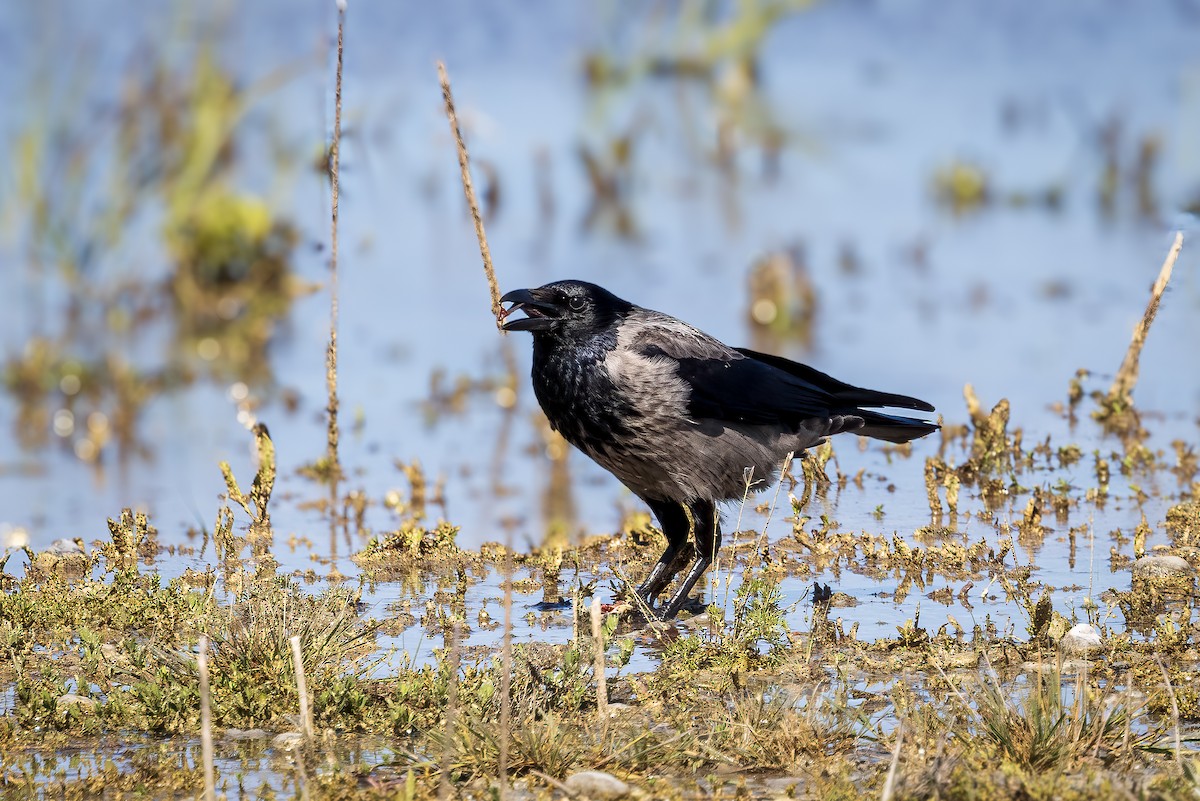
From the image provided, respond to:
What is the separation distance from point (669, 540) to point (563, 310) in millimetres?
1039

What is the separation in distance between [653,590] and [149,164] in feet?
21.2

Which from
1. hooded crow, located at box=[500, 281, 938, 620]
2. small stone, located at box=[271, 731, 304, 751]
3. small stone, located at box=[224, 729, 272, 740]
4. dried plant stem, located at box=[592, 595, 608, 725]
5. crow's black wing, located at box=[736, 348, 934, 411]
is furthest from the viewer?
crow's black wing, located at box=[736, 348, 934, 411]

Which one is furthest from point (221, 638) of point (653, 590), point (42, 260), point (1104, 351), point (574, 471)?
point (1104, 351)

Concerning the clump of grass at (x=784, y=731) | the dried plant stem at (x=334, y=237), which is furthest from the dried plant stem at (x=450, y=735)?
the dried plant stem at (x=334, y=237)

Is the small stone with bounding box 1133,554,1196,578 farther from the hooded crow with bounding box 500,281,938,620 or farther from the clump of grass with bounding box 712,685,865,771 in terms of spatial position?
the clump of grass with bounding box 712,685,865,771

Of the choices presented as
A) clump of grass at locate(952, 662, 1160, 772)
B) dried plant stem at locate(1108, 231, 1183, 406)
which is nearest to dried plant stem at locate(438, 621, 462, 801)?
clump of grass at locate(952, 662, 1160, 772)

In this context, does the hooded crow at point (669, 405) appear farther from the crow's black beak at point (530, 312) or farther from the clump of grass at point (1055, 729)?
the clump of grass at point (1055, 729)

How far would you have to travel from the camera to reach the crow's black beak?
6.31 meters

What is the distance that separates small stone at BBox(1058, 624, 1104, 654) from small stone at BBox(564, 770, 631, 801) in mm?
1891

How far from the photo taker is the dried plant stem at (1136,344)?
6.62 metres

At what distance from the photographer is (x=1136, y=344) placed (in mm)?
8391

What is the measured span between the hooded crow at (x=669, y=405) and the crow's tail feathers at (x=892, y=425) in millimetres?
142

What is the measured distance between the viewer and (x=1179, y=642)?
207 inches

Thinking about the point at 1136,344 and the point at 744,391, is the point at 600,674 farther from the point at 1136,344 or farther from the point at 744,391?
the point at 1136,344
